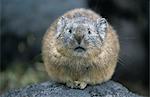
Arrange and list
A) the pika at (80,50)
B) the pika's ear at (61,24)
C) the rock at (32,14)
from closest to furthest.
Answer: the pika at (80,50)
the pika's ear at (61,24)
the rock at (32,14)

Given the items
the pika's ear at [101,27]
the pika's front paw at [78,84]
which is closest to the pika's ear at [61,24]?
the pika's ear at [101,27]

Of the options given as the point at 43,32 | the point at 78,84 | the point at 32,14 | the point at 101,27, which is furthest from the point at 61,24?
the point at 32,14

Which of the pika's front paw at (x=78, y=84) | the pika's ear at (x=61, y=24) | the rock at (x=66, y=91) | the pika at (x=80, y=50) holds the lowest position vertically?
the rock at (x=66, y=91)

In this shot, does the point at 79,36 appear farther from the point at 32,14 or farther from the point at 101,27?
the point at 32,14

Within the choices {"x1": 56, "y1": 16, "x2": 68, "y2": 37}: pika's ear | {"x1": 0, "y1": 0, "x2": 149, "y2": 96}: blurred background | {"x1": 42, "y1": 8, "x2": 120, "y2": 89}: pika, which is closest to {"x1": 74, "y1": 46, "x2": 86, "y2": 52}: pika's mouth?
{"x1": 42, "y1": 8, "x2": 120, "y2": 89}: pika

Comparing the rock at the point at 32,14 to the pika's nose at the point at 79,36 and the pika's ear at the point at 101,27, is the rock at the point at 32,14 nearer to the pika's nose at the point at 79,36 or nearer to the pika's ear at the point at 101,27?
the pika's ear at the point at 101,27

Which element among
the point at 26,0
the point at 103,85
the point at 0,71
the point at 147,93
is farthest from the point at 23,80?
the point at 103,85
